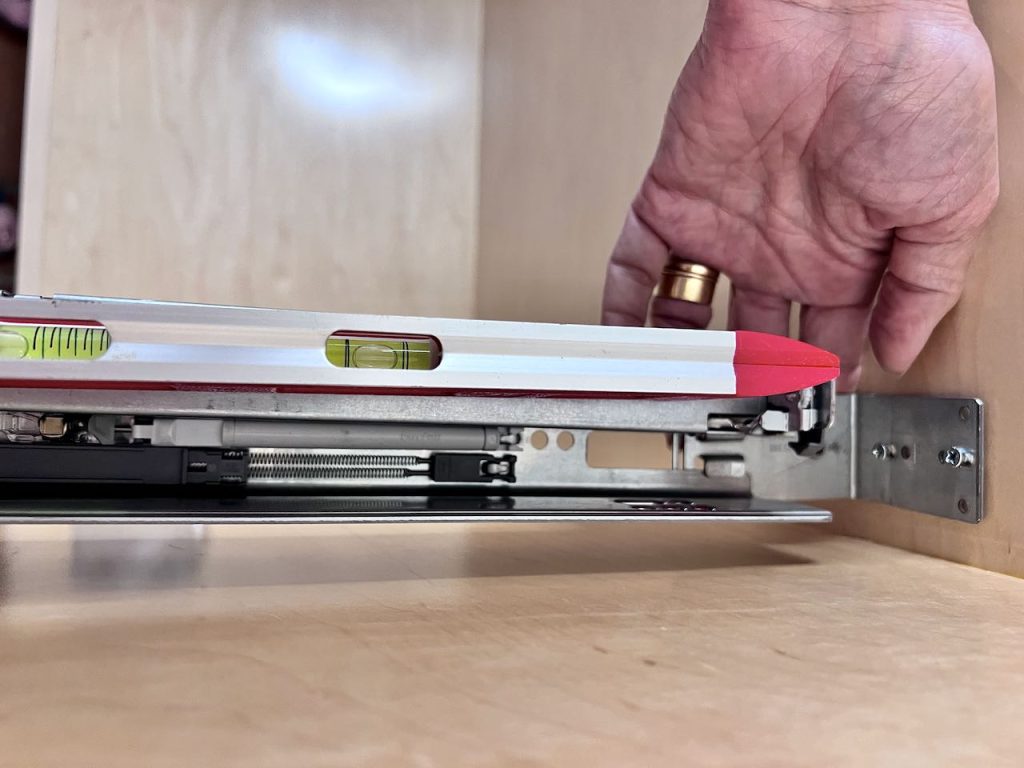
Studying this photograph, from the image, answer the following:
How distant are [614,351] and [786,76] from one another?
0.30m

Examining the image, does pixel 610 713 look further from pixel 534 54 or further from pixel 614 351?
pixel 534 54

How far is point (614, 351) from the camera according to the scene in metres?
0.50

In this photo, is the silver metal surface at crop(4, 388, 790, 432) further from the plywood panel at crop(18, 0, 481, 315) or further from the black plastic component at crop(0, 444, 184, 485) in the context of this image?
the plywood panel at crop(18, 0, 481, 315)

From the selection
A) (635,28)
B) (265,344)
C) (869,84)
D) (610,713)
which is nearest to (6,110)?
(635,28)

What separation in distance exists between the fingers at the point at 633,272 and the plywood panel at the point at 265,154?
70cm

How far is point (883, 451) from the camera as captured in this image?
0.67 meters

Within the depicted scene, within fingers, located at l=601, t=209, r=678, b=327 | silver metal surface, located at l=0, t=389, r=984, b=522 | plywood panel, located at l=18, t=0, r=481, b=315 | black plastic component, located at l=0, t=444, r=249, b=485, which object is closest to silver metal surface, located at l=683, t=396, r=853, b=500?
silver metal surface, located at l=0, t=389, r=984, b=522

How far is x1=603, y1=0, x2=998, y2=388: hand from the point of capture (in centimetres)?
58

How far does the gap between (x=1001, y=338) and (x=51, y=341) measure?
62 centimetres

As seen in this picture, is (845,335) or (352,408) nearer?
(352,408)

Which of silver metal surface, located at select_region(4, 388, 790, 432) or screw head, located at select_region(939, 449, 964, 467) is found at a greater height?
silver metal surface, located at select_region(4, 388, 790, 432)

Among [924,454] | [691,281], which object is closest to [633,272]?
[691,281]

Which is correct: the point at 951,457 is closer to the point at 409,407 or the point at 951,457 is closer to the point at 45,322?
the point at 409,407

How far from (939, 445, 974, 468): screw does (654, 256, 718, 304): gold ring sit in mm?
289
